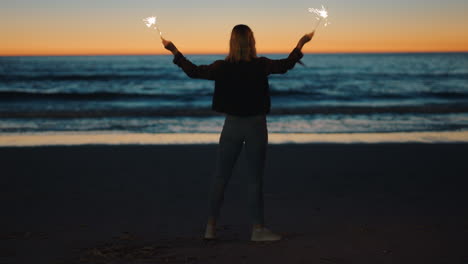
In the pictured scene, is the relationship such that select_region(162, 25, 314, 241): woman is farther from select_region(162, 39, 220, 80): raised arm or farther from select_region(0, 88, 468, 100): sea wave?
select_region(0, 88, 468, 100): sea wave

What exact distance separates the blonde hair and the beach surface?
4.73 feet

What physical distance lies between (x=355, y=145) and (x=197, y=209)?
6060mm

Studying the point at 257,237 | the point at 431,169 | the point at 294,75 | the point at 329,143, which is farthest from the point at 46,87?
the point at 257,237

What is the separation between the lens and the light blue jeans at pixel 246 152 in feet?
15.3

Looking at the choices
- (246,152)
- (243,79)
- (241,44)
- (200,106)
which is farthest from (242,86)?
(200,106)

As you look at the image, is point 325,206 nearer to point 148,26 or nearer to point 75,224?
point 75,224

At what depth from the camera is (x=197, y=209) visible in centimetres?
638

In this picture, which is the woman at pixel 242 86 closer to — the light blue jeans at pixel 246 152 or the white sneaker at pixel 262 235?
the light blue jeans at pixel 246 152

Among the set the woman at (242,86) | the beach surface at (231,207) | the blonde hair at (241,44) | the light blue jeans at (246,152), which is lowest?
the beach surface at (231,207)

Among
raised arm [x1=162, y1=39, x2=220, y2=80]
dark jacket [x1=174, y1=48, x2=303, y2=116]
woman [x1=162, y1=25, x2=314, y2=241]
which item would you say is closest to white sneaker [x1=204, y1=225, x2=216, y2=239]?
woman [x1=162, y1=25, x2=314, y2=241]

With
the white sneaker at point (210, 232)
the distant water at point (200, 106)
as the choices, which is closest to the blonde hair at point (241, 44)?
the white sneaker at point (210, 232)

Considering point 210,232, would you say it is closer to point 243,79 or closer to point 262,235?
point 262,235

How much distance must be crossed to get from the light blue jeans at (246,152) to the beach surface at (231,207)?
1.09 ft

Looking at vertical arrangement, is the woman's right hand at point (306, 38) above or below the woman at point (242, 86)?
above
